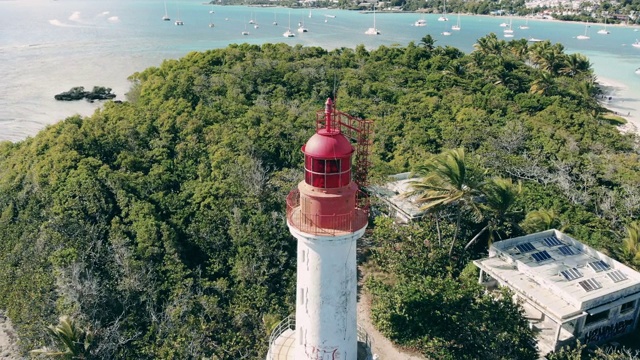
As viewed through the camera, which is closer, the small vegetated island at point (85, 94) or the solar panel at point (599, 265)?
the solar panel at point (599, 265)

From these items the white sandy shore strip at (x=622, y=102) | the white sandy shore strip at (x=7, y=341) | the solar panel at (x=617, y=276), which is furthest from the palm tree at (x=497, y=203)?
the white sandy shore strip at (x=622, y=102)

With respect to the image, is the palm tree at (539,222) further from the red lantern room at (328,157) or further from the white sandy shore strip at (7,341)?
the white sandy shore strip at (7,341)

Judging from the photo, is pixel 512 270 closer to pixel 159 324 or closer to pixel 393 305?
pixel 393 305

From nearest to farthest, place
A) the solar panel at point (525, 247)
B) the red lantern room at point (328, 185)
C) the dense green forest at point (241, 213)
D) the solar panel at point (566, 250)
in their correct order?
1. the red lantern room at point (328, 185)
2. the dense green forest at point (241, 213)
3. the solar panel at point (566, 250)
4. the solar panel at point (525, 247)

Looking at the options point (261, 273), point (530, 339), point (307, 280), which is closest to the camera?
point (307, 280)

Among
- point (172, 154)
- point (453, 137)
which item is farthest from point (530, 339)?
point (172, 154)

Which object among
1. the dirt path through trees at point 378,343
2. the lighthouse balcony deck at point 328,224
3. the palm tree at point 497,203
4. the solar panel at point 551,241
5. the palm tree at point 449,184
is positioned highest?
the lighthouse balcony deck at point 328,224

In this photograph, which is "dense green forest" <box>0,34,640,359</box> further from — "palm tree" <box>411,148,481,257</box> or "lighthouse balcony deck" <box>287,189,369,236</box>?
"lighthouse balcony deck" <box>287,189,369,236</box>
